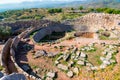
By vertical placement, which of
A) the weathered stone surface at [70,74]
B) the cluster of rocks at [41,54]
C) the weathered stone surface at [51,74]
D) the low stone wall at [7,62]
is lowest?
the weathered stone surface at [70,74]

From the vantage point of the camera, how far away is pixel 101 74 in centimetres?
2812

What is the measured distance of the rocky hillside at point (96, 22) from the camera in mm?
51156

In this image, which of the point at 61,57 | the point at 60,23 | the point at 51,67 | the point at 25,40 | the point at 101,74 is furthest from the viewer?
the point at 60,23

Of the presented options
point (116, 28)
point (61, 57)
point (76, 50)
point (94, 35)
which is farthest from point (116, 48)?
point (116, 28)

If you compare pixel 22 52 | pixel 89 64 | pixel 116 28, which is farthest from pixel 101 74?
pixel 116 28

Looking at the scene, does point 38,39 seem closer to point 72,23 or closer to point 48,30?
point 48,30

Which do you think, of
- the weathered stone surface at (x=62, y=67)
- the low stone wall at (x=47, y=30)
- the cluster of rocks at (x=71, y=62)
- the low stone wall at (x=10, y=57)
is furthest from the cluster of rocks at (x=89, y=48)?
the low stone wall at (x=47, y=30)

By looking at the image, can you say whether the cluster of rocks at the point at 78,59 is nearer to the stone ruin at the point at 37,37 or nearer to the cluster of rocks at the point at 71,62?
the cluster of rocks at the point at 71,62

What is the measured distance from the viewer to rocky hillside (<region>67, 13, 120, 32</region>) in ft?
168

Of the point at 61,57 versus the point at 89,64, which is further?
the point at 61,57

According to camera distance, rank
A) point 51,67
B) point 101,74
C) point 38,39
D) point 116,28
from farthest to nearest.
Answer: point 116,28
point 38,39
point 51,67
point 101,74

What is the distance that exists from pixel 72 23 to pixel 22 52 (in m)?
21.9

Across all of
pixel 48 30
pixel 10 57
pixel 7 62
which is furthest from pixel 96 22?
pixel 7 62

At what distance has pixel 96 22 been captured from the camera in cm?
5406
